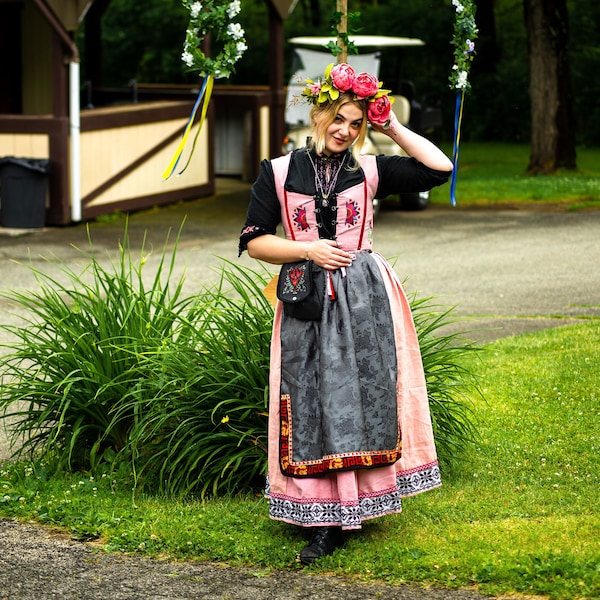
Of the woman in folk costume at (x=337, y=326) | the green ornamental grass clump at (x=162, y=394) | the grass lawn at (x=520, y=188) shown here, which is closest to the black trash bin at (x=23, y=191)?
the grass lawn at (x=520, y=188)

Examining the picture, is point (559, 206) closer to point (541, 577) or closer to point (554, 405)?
point (554, 405)

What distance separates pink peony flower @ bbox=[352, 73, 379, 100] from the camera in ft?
15.7

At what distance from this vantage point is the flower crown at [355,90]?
4.79 metres

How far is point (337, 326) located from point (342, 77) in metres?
0.94

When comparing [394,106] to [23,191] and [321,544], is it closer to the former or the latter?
[23,191]

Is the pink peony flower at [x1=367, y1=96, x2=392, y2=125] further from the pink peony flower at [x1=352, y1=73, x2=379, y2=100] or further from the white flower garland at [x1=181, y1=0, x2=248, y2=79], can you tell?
the white flower garland at [x1=181, y1=0, x2=248, y2=79]

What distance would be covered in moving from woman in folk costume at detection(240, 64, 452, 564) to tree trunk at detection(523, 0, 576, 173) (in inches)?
554

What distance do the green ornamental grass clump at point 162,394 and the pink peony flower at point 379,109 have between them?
1.18 m

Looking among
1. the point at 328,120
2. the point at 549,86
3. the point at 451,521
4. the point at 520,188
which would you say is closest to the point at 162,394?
the point at 451,521

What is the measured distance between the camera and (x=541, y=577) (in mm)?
4559

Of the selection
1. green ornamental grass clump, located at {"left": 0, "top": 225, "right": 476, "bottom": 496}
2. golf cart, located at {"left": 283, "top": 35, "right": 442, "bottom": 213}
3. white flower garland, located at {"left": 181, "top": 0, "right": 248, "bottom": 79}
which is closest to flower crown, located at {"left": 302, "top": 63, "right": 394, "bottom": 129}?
white flower garland, located at {"left": 181, "top": 0, "right": 248, "bottom": 79}

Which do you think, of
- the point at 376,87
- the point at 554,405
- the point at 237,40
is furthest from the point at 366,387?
the point at 554,405

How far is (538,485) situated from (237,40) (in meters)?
2.37

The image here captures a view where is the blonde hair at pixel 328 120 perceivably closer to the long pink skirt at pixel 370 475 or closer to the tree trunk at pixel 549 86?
the long pink skirt at pixel 370 475
